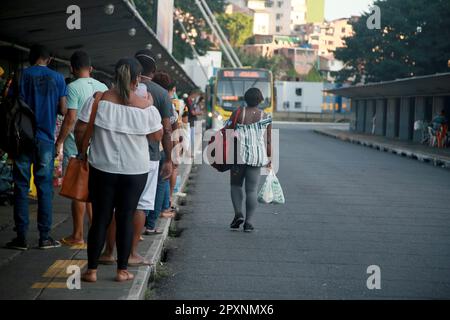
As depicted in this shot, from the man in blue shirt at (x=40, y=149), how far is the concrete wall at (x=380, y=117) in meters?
38.2

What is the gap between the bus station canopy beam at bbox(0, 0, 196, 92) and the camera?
11.2 m

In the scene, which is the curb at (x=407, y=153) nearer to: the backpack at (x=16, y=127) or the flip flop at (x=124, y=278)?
the backpack at (x=16, y=127)

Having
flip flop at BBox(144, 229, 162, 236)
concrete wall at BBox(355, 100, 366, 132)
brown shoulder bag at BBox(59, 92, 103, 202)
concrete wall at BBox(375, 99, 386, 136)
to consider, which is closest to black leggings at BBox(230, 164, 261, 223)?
flip flop at BBox(144, 229, 162, 236)

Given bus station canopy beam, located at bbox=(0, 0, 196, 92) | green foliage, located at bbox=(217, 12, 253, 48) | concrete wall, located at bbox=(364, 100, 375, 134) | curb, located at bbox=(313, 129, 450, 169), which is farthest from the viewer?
green foliage, located at bbox=(217, 12, 253, 48)

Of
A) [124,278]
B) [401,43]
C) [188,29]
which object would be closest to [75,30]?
[124,278]

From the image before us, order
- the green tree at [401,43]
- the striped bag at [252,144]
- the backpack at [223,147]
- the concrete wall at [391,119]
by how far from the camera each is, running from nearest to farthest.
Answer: the striped bag at [252,144] → the backpack at [223,147] → the concrete wall at [391,119] → the green tree at [401,43]

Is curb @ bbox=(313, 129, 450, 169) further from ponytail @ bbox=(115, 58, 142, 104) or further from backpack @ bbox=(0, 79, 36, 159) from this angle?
ponytail @ bbox=(115, 58, 142, 104)

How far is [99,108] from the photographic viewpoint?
250 inches

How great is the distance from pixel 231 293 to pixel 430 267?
7.82 ft

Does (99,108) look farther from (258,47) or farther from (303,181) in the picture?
(258,47)

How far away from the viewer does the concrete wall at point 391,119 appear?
140 ft

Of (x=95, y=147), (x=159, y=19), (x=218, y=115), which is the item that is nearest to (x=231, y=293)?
(x=95, y=147)

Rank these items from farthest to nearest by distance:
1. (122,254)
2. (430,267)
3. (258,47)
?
(258,47) → (430,267) → (122,254)

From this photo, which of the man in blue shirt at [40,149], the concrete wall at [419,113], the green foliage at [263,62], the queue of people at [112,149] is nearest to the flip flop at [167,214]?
the queue of people at [112,149]
